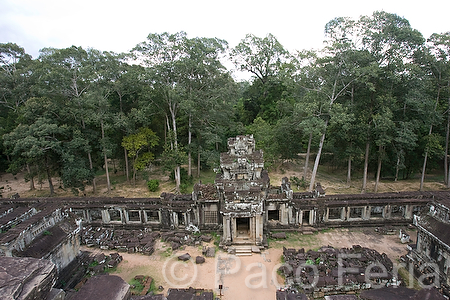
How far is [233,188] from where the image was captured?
679 inches

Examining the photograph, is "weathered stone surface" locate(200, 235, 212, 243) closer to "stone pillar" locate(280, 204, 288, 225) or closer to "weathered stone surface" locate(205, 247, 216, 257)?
"weathered stone surface" locate(205, 247, 216, 257)

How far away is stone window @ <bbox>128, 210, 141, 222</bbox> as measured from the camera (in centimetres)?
2050

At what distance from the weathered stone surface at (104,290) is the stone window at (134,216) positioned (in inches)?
517

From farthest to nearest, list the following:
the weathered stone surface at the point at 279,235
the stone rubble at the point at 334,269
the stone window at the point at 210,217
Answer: the stone window at the point at 210,217, the weathered stone surface at the point at 279,235, the stone rubble at the point at 334,269

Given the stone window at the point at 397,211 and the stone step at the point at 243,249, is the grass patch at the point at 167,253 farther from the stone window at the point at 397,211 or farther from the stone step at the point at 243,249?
the stone window at the point at 397,211

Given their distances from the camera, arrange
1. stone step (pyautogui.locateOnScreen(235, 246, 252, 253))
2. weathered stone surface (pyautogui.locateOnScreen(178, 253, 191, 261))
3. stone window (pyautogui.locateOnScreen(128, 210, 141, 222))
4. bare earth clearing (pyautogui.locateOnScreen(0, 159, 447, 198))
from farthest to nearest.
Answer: bare earth clearing (pyautogui.locateOnScreen(0, 159, 447, 198)) < stone window (pyautogui.locateOnScreen(128, 210, 141, 222)) < stone step (pyautogui.locateOnScreen(235, 246, 252, 253)) < weathered stone surface (pyautogui.locateOnScreen(178, 253, 191, 261))

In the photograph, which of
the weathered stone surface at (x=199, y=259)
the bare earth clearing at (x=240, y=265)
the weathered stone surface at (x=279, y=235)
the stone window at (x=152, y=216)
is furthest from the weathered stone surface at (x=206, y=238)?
the weathered stone surface at (x=279, y=235)

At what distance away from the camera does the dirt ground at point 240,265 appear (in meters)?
13.6

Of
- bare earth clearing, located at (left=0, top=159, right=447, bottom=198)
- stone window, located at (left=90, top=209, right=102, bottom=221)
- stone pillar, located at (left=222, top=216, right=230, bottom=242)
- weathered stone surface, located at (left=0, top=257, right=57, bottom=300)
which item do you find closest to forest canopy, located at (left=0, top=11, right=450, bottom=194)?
bare earth clearing, located at (left=0, top=159, right=447, bottom=198)

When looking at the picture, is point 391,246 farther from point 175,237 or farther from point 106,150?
point 106,150

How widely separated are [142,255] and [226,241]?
573 centimetres

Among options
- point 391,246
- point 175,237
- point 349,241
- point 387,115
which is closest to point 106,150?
point 175,237

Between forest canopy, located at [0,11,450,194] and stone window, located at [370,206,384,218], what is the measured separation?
22.0ft

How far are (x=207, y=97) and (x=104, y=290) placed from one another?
81.5ft
